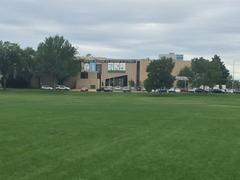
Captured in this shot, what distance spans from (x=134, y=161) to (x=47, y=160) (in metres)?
2.33

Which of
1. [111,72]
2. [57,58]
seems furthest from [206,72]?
[111,72]

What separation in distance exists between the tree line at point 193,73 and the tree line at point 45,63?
32159 millimetres

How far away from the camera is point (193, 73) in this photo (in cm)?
14638

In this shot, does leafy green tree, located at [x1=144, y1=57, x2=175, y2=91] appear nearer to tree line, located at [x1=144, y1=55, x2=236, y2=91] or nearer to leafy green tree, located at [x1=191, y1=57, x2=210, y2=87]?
tree line, located at [x1=144, y1=55, x2=236, y2=91]

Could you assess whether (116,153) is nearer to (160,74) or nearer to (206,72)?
(160,74)

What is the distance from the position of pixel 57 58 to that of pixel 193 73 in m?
38.7

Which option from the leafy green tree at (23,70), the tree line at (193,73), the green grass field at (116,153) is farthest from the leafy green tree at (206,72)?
the green grass field at (116,153)

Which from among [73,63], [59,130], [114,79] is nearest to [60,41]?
[73,63]

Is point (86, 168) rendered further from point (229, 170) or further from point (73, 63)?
point (73, 63)

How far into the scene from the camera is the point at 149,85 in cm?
13125

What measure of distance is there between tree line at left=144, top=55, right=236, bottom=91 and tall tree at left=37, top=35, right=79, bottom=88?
103 feet

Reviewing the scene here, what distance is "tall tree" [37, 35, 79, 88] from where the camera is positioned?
160375 mm

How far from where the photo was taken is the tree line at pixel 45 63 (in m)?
156

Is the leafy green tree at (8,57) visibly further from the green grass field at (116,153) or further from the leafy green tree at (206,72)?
the green grass field at (116,153)
